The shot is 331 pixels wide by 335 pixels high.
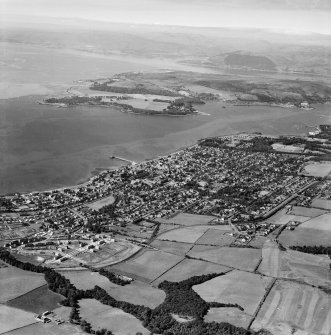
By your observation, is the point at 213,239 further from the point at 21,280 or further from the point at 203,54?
the point at 203,54

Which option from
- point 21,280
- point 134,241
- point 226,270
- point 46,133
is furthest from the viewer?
point 46,133

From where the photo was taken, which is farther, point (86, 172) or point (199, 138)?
point (199, 138)

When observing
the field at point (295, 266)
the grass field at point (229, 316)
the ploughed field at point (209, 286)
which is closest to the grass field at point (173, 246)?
the ploughed field at point (209, 286)

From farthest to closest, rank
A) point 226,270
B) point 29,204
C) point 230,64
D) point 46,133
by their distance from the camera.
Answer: point 230,64, point 46,133, point 29,204, point 226,270

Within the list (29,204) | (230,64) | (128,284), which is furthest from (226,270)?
(230,64)

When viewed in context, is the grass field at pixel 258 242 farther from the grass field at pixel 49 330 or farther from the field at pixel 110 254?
the grass field at pixel 49 330

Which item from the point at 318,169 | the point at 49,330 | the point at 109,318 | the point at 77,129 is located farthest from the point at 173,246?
the point at 77,129

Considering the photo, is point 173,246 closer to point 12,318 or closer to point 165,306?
point 165,306

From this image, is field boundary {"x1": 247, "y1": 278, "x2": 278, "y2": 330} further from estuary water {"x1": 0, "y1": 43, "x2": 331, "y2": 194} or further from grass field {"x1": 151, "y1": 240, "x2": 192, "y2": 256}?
estuary water {"x1": 0, "y1": 43, "x2": 331, "y2": 194}
